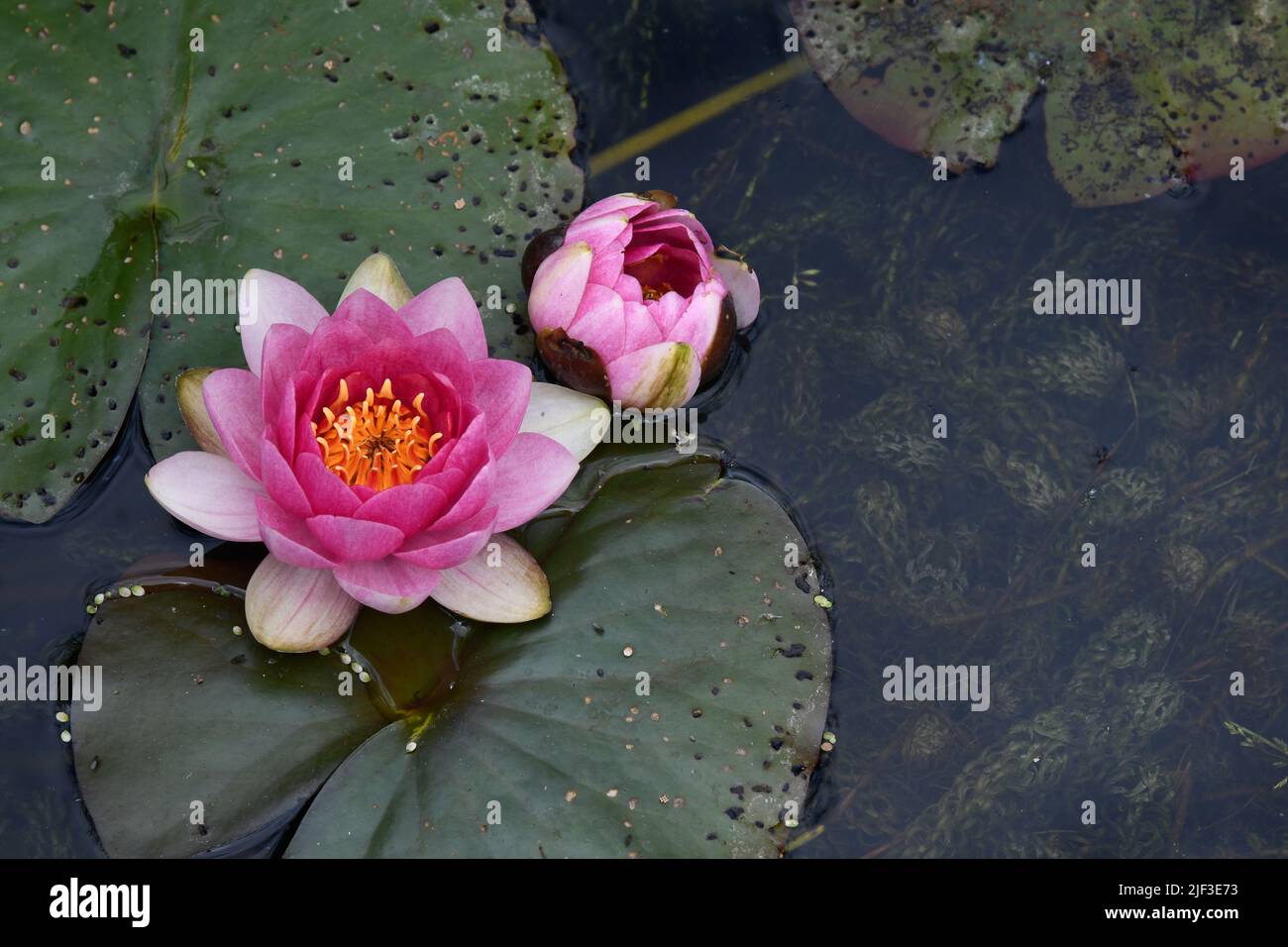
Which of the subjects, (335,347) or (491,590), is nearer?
(335,347)

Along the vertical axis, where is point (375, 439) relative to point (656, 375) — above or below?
below

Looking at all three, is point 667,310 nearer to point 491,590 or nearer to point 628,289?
point 628,289

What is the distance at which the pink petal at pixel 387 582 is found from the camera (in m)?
2.47

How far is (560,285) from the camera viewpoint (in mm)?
2797

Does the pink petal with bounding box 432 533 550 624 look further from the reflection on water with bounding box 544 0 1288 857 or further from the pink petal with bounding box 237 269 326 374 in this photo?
the reflection on water with bounding box 544 0 1288 857

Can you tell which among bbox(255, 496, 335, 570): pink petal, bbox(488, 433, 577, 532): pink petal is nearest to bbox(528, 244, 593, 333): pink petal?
bbox(488, 433, 577, 532): pink petal

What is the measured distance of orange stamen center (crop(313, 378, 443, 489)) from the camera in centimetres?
255

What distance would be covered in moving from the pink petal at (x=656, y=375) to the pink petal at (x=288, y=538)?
93 centimetres

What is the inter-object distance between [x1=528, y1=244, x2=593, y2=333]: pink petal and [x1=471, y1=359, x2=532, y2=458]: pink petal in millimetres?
320

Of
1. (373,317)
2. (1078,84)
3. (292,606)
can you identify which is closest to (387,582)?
(292,606)

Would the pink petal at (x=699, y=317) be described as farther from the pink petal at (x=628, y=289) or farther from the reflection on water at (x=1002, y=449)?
the reflection on water at (x=1002, y=449)

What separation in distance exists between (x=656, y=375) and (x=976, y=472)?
118 centimetres
